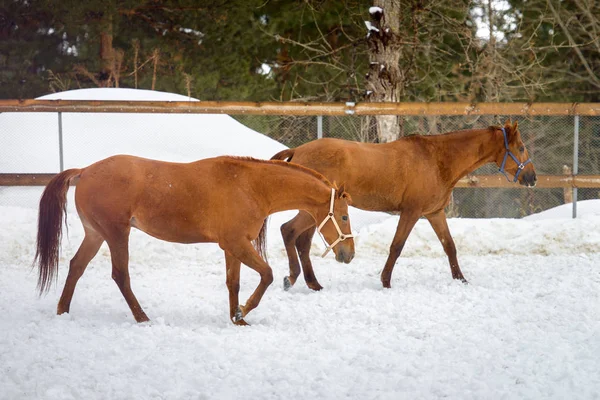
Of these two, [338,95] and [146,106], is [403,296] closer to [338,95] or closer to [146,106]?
[146,106]

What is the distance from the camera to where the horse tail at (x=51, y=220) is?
5578mm

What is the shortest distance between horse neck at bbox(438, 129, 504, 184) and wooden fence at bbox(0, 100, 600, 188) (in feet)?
6.22

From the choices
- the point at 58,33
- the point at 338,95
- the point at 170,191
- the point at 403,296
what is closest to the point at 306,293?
the point at 403,296

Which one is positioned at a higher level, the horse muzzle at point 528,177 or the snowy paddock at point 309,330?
the horse muzzle at point 528,177

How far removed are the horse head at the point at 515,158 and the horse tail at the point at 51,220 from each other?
4273 mm

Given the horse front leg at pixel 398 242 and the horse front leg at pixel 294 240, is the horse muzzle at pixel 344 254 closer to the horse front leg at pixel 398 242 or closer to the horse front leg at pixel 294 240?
the horse front leg at pixel 294 240

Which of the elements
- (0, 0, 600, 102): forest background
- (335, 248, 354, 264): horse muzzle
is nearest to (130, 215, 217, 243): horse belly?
(335, 248, 354, 264): horse muzzle

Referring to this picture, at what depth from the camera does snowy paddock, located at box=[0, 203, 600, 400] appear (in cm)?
386

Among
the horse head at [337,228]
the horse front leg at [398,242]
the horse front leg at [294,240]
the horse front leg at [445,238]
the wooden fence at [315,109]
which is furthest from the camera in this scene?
the wooden fence at [315,109]

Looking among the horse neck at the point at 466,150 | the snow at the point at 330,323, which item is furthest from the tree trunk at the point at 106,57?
the horse neck at the point at 466,150

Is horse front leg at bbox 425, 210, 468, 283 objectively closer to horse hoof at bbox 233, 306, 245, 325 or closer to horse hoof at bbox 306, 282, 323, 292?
horse hoof at bbox 306, 282, 323, 292

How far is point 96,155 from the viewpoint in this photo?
9508 mm

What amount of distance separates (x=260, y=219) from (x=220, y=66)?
12297 mm

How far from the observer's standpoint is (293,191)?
555 centimetres
